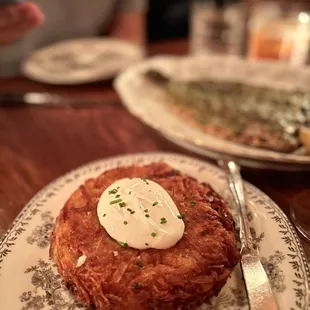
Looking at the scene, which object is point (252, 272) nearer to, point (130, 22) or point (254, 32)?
point (254, 32)

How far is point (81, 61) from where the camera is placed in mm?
2537

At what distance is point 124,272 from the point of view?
0.94 meters

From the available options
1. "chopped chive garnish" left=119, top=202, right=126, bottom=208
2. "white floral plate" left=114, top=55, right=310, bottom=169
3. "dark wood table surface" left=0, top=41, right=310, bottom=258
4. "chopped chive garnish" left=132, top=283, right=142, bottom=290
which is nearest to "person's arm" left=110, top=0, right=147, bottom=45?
"white floral plate" left=114, top=55, right=310, bottom=169

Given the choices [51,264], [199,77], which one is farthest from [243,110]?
[51,264]

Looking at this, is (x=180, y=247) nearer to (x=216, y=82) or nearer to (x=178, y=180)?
(x=178, y=180)

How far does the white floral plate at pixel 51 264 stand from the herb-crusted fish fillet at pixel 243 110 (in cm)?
45

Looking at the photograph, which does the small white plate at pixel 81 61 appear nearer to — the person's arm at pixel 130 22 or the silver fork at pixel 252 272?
the person's arm at pixel 130 22

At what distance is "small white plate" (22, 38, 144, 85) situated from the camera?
232 cm

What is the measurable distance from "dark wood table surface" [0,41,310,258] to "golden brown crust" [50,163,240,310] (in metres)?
0.29

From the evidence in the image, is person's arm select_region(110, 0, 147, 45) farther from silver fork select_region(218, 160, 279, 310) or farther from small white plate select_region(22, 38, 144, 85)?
silver fork select_region(218, 160, 279, 310)

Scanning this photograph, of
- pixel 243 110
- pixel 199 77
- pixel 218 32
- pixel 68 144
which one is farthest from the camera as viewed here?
pixel 218 32

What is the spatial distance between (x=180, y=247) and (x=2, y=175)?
0.87 m

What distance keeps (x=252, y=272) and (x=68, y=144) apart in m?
1.04

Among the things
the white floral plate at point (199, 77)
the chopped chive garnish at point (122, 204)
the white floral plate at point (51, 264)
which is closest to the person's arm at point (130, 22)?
the white floral plate at point (199, 77)
